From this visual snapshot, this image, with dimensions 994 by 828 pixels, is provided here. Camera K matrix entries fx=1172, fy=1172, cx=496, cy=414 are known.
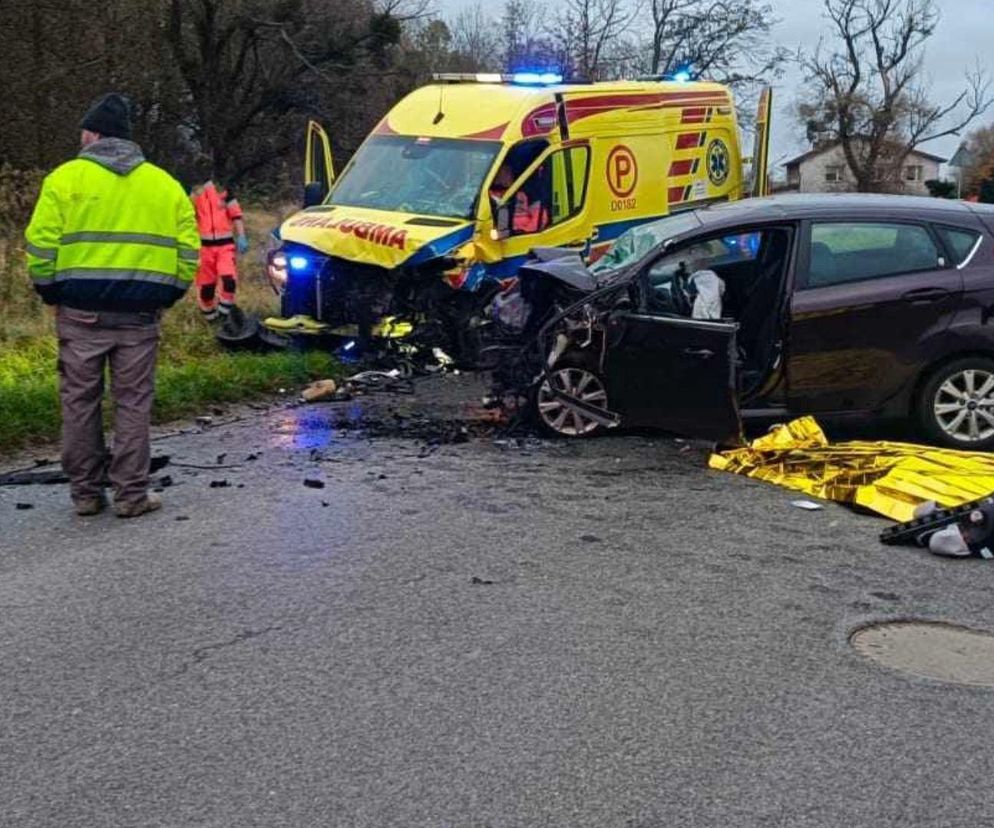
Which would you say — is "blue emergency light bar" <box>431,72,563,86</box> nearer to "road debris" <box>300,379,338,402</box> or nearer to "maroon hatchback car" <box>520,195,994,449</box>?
"road debris" <box>300,379,338,402</box>

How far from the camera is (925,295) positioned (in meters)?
7.92

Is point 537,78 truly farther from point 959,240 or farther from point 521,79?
point 959,240

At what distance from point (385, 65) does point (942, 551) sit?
28550mm

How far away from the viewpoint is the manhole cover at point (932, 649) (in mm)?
4469

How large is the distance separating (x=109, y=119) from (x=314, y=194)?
22.4ft

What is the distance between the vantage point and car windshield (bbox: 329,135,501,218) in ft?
37.8

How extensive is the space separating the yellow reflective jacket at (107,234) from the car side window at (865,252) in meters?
4.26

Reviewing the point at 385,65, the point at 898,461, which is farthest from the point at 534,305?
the point at 385,65

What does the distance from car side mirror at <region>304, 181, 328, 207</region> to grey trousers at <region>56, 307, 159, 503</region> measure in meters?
6.71

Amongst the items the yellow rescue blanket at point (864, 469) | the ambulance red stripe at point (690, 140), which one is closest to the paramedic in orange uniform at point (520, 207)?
the ambulance red stripe at point (690, 140)

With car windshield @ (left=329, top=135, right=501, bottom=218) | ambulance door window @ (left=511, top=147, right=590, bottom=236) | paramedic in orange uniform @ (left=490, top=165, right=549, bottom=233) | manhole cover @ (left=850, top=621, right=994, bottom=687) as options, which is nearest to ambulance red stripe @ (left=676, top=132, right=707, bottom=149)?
ambulance door window @ (left=511, top=147, right=590, bottom=236)

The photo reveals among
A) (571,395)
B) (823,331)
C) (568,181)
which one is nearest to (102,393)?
(571,395)

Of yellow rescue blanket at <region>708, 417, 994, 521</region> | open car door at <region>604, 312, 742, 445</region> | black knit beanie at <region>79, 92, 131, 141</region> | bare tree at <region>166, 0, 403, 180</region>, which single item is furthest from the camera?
bare tree at <region>166, 0, 403, 180</region>

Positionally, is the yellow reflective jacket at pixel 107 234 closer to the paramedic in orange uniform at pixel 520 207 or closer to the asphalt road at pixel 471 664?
the asphalt road at pixel 471 664
